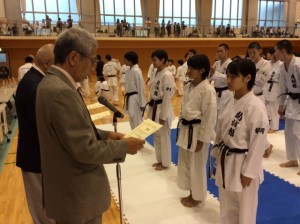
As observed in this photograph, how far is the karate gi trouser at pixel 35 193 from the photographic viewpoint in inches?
94.7

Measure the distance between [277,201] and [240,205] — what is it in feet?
4.34

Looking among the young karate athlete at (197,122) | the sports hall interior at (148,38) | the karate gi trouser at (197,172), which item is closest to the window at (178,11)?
the sports hall interior at (148,38)

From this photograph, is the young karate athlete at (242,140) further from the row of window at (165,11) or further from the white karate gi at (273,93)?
the row of window at (165,11)

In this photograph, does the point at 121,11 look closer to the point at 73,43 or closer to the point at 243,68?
the point at 243,68

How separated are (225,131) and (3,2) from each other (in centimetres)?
1920

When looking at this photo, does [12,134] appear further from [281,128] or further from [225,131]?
[281,128]

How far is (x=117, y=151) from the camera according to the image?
5.29 feet

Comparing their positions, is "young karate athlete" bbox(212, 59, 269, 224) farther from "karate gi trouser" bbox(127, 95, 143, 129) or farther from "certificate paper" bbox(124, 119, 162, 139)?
"karate gi trouser" bbox(127, 95, 143, 129)

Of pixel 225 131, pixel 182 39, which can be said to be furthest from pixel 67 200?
pixel 182 39

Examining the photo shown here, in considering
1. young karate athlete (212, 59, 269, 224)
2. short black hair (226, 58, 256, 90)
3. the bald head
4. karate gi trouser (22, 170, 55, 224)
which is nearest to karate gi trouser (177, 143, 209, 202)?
young karate athlete (212, 59, 269, 224)

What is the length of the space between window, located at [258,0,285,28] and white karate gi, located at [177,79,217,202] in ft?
80.9

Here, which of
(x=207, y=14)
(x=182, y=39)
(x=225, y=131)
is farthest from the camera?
(x=207, y=14)

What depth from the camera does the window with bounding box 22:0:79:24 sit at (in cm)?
1914

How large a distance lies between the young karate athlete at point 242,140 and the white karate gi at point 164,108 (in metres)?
1.75
